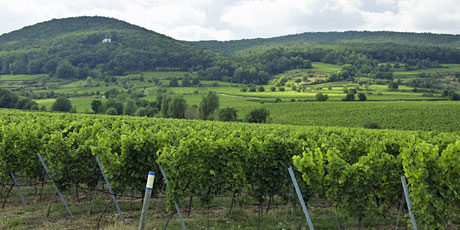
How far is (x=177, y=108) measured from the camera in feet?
225

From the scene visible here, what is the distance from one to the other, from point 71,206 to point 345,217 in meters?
7.87

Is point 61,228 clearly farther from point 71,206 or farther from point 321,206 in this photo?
point 321,206

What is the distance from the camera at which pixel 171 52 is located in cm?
14688

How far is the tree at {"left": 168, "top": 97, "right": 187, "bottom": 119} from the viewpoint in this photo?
224 ft

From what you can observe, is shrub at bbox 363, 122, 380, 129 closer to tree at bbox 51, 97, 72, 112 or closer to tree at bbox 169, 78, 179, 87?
tree at bbox 51, 97, 72, 112

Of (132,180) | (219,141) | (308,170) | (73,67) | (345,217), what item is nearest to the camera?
(308,170)

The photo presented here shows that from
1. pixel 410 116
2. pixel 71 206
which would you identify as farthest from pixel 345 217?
pixel 410 116

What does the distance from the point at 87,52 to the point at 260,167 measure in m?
142

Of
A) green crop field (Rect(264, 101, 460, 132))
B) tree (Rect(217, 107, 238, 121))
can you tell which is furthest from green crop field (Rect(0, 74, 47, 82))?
green crop field (Rect(264, 101, 460, 132))

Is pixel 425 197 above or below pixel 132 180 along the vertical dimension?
above

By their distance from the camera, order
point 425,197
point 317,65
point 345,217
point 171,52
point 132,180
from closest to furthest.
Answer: point 425,197 → point 345,217 → point 132,180 → point 317,65 → point 171,52

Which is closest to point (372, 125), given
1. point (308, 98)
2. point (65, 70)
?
point (308, 98)

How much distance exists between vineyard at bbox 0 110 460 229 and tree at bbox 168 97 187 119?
56394mm

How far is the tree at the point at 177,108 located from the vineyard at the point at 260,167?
5639 cm
